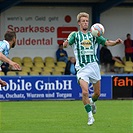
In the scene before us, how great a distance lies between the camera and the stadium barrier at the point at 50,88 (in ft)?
70.9

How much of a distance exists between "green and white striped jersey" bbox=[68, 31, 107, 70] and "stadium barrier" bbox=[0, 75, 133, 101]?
9164 mm

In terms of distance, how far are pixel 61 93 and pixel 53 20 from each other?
7.88m

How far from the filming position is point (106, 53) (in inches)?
1110

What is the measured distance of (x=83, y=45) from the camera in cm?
1248
